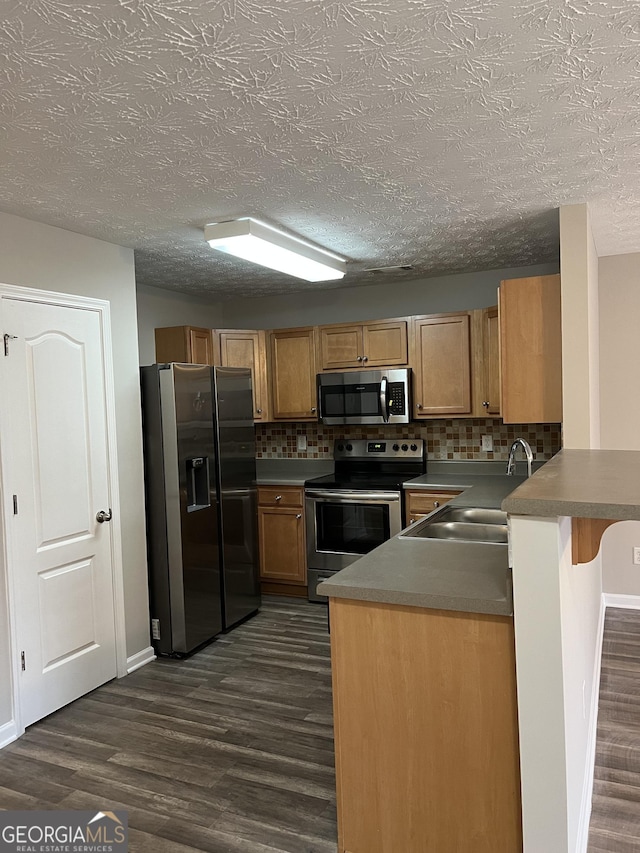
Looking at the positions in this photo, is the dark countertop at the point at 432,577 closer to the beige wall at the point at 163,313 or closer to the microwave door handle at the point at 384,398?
the microwave door handle at the point at 384,398

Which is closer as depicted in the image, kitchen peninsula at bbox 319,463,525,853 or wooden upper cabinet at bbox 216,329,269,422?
kitchen peninsula at bbox 319,463,525,853

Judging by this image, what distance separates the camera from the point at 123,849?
211cm

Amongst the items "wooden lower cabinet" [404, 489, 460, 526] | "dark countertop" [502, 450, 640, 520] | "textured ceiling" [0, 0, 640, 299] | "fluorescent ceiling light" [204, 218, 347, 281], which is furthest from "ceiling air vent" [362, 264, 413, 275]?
"dark countertop" [502, 450, 640, 520]

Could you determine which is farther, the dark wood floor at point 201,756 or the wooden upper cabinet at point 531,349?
the wooden upper cabinet at point 531,349

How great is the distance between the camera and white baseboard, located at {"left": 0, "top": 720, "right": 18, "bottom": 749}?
9.29 feet

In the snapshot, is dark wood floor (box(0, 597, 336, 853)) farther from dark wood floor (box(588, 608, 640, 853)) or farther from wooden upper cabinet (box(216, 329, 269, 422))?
wooden upper cabinet (box(216, 329, 269, 422))

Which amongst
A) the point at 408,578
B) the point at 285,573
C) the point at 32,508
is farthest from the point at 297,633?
the point at 408,578

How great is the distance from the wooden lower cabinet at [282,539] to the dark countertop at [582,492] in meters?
2.83

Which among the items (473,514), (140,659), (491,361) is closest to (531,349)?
(473,514)

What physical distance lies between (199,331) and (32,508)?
222cm

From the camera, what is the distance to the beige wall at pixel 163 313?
478cm

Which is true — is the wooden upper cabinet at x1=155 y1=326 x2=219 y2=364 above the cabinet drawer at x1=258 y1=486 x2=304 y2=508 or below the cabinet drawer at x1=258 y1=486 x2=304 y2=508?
above

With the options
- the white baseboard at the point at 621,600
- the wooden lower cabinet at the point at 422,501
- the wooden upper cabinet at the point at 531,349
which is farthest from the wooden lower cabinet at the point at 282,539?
the white baseboard at the point at 621,600

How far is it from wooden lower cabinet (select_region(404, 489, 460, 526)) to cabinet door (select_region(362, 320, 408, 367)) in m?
1.00
